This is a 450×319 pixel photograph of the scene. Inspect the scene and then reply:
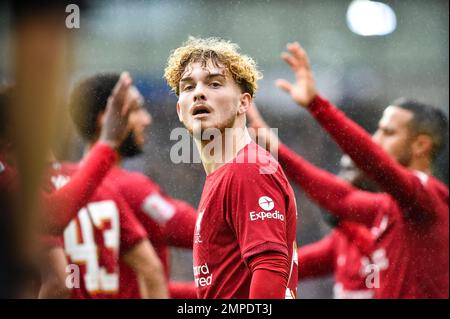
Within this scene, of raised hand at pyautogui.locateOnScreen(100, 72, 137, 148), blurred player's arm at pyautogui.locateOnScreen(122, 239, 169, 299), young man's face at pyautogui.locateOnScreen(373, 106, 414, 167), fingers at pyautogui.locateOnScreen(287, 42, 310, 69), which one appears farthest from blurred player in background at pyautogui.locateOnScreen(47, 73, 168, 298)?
young man's face at pyautogui.locateOnScreen(373, 106, 414, 167)

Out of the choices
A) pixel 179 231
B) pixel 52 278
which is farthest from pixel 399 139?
pixel 52 278

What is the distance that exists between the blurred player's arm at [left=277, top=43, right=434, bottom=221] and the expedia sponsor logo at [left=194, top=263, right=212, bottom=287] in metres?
1.29

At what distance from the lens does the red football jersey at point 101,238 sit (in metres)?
3.60

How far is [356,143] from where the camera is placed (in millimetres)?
3324

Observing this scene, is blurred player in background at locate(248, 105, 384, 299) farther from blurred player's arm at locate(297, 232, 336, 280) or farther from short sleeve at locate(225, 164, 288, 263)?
short sleeve at locate(225, 164, 288, 263)

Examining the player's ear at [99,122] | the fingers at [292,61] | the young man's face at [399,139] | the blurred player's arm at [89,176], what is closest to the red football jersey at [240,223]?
the blurred player's arm at [89,176]

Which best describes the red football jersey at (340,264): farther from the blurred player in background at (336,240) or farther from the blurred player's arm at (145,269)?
the blurred player's arm at (145,269)

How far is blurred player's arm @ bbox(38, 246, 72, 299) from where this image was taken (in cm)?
338

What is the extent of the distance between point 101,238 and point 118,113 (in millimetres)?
677
